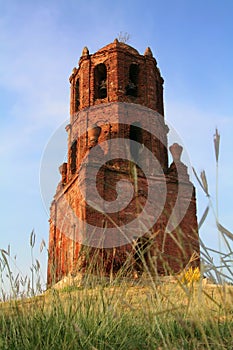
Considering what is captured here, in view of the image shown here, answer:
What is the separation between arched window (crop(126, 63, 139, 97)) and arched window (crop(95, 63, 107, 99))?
1.02 meters

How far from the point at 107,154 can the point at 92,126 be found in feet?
5.89

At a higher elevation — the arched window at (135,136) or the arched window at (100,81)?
the arched window at (100,81)

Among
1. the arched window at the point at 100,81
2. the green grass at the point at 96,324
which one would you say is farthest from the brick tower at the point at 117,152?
the green grass at the point at 96,324

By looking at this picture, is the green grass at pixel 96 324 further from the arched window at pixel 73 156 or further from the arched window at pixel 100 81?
the arched window at pixel 100 81

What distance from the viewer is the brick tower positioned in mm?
17078

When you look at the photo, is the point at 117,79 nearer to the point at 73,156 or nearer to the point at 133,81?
the point at 133,81

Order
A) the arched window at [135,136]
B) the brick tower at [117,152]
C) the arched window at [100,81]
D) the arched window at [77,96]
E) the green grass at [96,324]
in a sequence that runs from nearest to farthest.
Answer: the green grass at [96,324] → the brick tower at [117,152] → the arched window at [135,136] → the arched window at [100,81] → the arched window at [77,96]

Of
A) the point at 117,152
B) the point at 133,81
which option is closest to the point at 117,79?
the point at 133,81

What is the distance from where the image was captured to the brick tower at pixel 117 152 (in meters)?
17.1

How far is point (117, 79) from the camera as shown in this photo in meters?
19.9

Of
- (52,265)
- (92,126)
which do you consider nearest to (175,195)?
(92,126)

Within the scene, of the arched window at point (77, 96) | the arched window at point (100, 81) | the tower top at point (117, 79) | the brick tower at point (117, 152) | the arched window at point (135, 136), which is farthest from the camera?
the arched window at point (77, 96)

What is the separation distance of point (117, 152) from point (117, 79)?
3.35m

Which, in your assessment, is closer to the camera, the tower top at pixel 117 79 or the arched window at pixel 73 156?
the tower top at pixel 117 79
